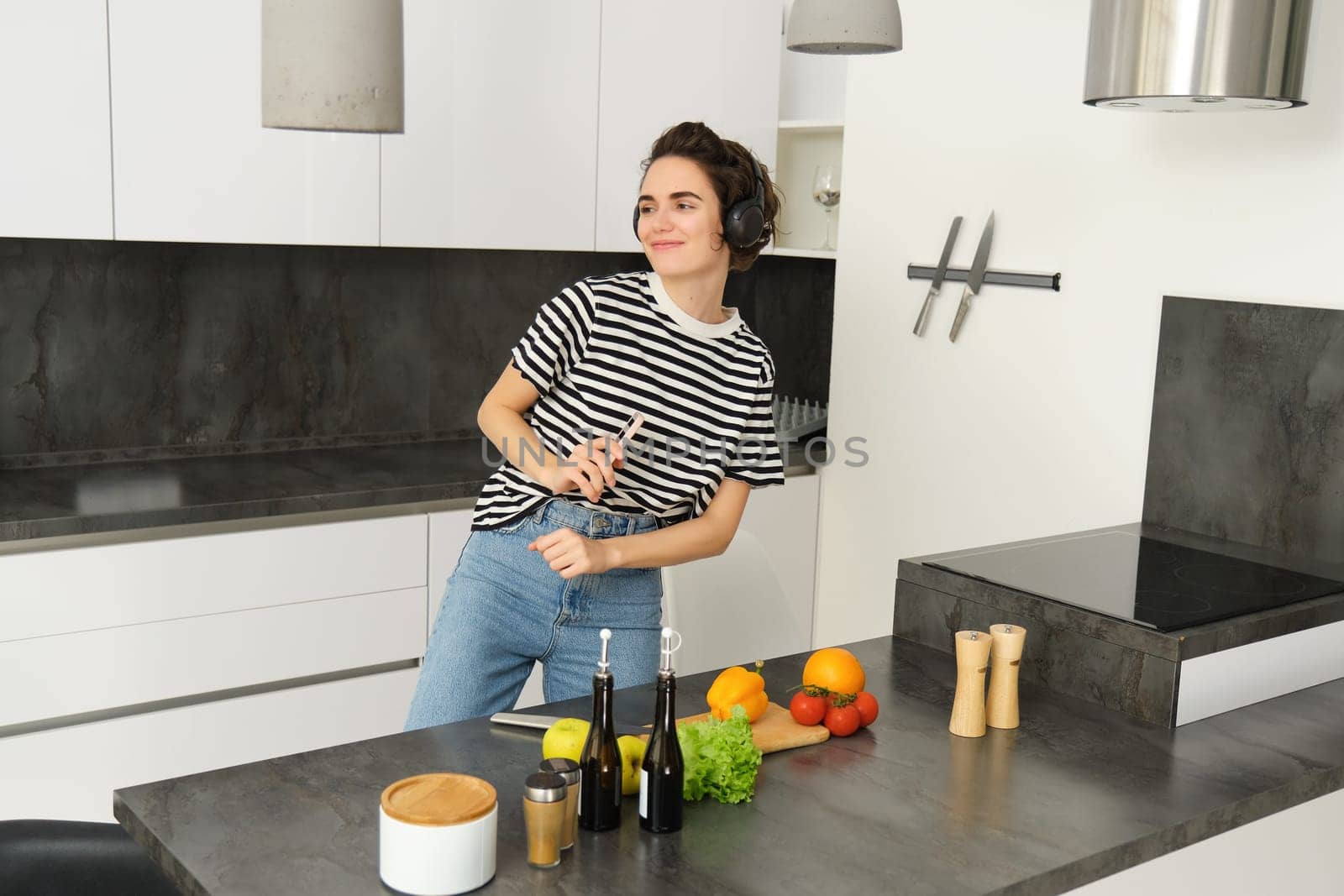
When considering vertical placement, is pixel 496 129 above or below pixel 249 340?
above

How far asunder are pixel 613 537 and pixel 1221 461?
1396 mm

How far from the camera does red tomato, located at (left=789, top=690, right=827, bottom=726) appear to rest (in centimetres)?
173

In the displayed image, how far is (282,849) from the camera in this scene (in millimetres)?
1328

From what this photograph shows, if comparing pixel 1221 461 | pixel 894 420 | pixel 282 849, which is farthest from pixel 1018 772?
pixel 894 420

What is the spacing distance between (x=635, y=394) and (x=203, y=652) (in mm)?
1244

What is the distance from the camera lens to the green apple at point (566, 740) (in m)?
1.49

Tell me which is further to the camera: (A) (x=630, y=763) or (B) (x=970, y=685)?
(B) (x=970, y=685)

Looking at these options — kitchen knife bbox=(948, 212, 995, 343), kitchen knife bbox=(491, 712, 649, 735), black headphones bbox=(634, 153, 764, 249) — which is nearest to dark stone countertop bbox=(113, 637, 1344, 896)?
kitchen knife bbox=(491, 712, 649, 735)

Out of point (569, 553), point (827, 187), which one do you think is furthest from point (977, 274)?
point (569, 553)

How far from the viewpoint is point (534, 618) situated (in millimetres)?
2035

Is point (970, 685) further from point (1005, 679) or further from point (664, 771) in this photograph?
point (664, 771)

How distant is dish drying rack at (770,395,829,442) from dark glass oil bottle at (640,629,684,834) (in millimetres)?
2291
